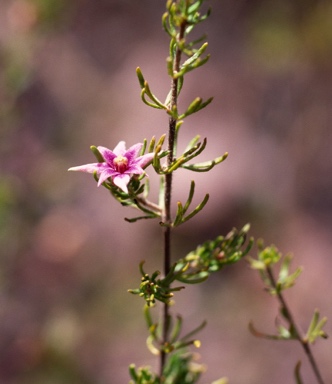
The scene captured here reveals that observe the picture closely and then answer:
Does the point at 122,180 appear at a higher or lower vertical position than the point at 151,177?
lower

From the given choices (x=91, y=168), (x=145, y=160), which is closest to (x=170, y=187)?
(x=145, y=160)

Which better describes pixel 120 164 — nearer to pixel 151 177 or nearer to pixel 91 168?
pixel 91 168

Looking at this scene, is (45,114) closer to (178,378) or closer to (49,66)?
(49,66)

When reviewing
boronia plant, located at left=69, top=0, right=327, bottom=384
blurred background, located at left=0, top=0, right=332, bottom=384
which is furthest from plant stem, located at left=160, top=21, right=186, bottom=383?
blurred background, located at left=0, top=0, right=332, bottom=384

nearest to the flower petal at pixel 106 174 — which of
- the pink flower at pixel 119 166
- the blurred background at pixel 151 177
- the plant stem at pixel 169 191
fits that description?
the pink flower at pixel 119 166

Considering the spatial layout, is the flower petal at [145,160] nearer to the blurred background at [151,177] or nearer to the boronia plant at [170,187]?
the boronia plant at [170,187]

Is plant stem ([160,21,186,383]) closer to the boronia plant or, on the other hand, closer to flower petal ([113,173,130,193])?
the boronia plant

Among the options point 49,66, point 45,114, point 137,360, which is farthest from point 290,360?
point 49,66
